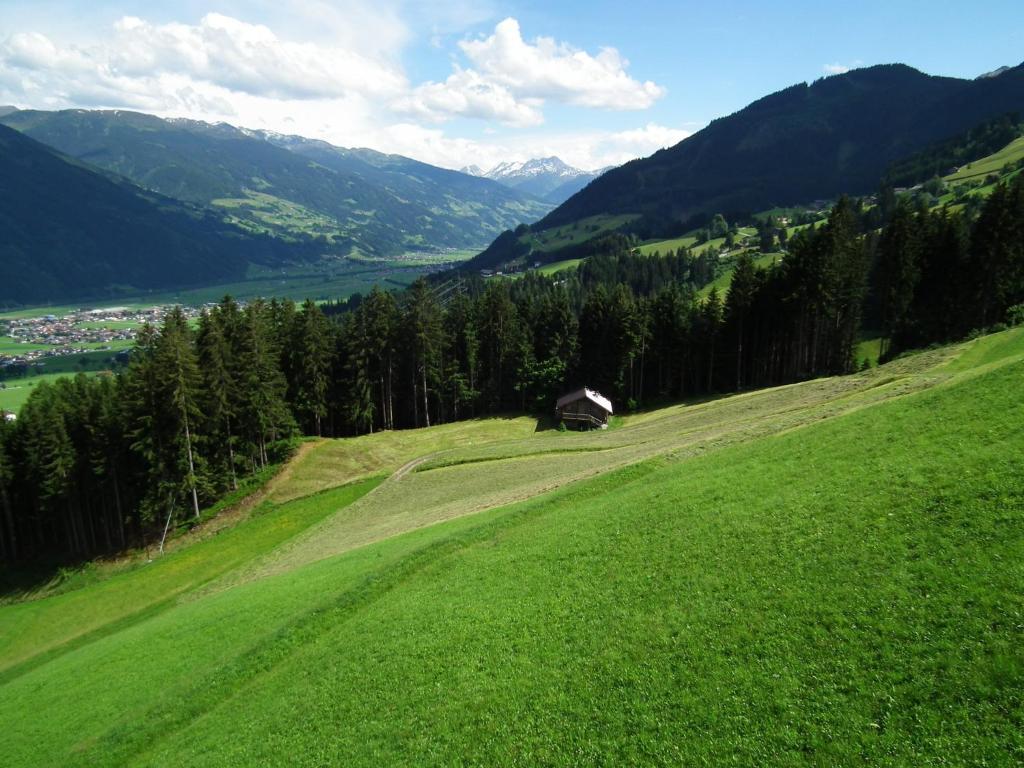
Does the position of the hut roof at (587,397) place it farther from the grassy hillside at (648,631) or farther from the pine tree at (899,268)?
the grassy hillside at (648,631)

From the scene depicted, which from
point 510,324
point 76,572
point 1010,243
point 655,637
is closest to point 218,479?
point 76,572

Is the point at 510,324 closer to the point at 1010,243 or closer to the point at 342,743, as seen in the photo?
the point at 1010,243

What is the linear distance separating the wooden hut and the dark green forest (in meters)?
7.62

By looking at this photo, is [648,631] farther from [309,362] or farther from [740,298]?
[740,298]

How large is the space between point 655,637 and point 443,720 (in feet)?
24.6

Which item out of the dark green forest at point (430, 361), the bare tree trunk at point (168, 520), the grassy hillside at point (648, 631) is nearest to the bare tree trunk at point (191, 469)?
the dark green forest at point (430, 361)

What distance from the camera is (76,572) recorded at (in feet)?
193

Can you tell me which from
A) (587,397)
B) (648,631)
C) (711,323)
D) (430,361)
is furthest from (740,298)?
(648,631)

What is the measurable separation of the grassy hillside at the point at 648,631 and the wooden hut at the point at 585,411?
129 feet

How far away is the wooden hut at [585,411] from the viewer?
269 ft

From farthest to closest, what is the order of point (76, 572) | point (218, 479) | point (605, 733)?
point (218, 479) < point (76, 572) < point (605, 733)

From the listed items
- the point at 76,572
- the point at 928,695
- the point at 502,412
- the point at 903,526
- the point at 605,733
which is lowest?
the point at 76,572

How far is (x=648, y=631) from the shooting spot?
62.1ft

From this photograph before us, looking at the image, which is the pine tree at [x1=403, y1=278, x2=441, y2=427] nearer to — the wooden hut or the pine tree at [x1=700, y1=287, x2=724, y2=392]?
the wooden hut
